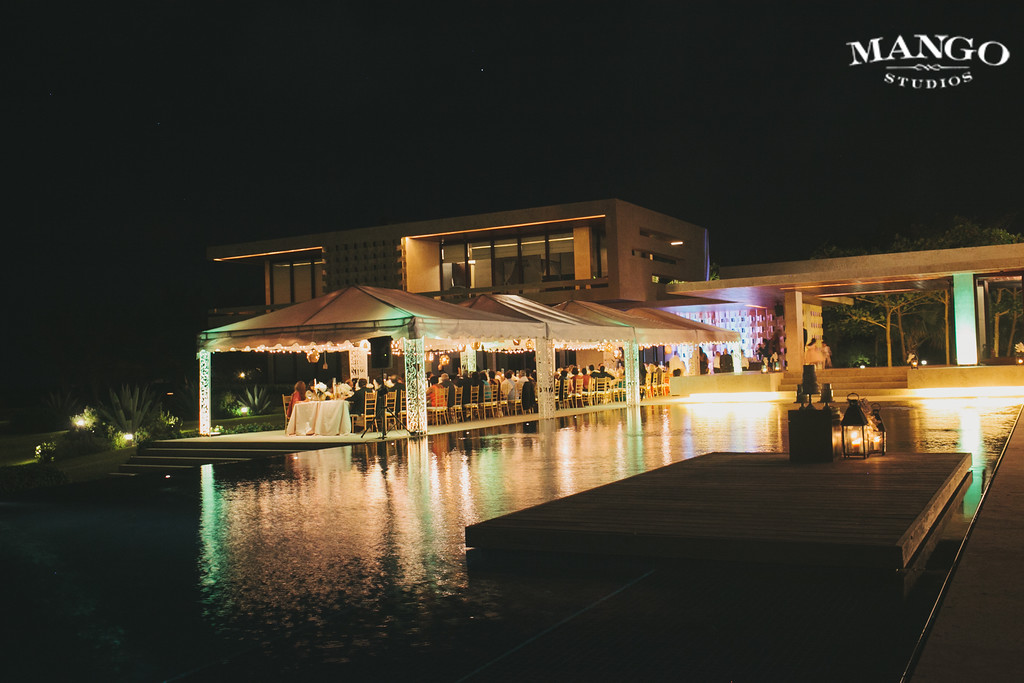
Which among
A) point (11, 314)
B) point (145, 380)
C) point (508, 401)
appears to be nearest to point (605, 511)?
point (508, 401)

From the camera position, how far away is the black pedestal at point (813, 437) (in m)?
8.47

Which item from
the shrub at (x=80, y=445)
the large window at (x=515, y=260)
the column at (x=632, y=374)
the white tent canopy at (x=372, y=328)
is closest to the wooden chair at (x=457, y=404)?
the white tent canopy at (x=372, y=328)

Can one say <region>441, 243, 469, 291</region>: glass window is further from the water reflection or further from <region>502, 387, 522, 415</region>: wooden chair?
the water reflection

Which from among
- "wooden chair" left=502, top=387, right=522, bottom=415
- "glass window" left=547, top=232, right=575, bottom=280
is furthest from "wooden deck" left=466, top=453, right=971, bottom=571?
"glass window" left=547, top=232, right=575, bottom=280

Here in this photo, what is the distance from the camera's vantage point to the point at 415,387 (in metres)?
16.4

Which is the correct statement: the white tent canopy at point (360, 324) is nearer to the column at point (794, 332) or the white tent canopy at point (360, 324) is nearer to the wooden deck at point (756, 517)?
the wooden deck at point (756, 517)

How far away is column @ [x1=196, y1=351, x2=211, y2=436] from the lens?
715 inches

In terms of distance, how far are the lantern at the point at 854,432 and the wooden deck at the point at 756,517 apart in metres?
0.41

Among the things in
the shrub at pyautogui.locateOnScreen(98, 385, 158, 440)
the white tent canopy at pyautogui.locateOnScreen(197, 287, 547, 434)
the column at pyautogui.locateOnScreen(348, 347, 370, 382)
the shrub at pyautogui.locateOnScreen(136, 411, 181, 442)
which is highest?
the white tent canopy at pyautogui.locateOnScreen(197, 287, 547, 434)

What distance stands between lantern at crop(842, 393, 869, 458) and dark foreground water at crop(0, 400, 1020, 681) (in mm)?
1014

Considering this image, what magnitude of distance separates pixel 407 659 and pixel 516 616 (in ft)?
2.52

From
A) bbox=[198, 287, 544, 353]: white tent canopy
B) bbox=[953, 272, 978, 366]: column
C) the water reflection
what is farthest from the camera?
bbox=[953, 272, 978, 366]: column

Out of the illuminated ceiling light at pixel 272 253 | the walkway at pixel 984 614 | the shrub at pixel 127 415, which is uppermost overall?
the illuminated ceiling light at pixel 272 253

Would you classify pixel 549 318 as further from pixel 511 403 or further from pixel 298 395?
pixel 298 395
